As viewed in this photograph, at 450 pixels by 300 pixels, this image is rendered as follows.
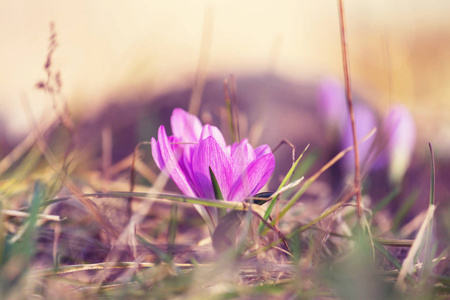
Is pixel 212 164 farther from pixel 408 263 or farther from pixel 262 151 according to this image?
pixel 408 263

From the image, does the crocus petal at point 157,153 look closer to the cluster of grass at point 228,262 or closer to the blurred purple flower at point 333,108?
the cluster of grass at point 228,262

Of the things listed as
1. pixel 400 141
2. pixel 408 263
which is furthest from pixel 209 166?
pixel 400 141

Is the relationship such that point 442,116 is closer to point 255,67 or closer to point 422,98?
point 422,98

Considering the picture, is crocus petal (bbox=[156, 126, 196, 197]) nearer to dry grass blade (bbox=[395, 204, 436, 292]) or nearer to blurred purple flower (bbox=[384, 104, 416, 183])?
dry grass blade (bbox=[395, 204, 436, 292])

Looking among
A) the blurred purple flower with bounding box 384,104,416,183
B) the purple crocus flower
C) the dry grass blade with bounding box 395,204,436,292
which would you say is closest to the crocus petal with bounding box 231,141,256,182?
the purple crocus flower

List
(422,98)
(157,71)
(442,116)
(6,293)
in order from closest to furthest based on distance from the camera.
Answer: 1. (6,293)
2. (442,116)
3. (157,71)
4. (422,98)

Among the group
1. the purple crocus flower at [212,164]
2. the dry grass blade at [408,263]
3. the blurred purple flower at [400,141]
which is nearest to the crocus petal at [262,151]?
the purple crocus flower at [212,164]

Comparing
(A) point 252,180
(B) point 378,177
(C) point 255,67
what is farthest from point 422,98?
(A) point 252,180

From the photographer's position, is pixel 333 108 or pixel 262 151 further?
pixel 333 108
